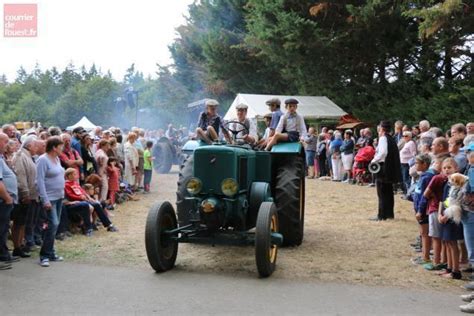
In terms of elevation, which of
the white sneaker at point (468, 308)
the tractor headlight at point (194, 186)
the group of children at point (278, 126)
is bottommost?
the white sneaker at point (468, 308)

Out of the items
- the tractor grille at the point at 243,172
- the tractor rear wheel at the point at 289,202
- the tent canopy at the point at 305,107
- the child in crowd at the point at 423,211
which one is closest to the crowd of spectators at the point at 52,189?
the tractor grille at the point at 243,172

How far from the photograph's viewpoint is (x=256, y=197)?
698 centimetres

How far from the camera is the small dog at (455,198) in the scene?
6000 mm

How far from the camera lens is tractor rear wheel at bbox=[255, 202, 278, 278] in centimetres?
603

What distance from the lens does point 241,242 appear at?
20.8 feet

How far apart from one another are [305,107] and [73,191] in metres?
14.7

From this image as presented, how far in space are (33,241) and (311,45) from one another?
1566 centimetres

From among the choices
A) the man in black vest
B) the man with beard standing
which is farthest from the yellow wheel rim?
the man in black vest

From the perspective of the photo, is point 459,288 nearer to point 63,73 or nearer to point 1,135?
point 1,135

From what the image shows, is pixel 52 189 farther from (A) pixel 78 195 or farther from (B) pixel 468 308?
(B) pixel 468 308

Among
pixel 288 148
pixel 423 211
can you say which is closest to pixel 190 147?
pixel 288 148

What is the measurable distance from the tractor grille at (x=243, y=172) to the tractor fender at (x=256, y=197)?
12 cm

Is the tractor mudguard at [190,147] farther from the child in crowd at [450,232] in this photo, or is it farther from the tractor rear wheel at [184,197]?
the child in crowd at [450,232]

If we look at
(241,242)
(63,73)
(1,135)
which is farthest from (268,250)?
(63,73)
